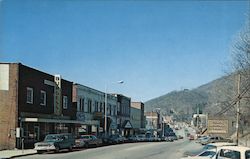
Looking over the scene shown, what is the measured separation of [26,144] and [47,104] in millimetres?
7092

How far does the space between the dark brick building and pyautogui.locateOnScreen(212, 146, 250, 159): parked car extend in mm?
21227

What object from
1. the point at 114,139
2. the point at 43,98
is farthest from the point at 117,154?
the point at 114,139

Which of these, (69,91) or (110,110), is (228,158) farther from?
(110,110)

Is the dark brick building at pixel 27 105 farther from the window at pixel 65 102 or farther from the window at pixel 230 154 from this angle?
the window at pixel 230 154

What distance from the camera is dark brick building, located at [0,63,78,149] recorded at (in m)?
37.7

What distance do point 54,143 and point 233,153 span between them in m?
21.7

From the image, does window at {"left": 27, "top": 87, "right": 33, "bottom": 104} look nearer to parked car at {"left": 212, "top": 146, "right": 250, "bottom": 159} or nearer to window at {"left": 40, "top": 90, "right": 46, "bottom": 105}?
window at {"left": 40, "top": 90, "right": 46, "bottom": 105}

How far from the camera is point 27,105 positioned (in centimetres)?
4031

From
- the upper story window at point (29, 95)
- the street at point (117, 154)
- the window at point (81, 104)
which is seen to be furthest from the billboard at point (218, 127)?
the window at point (81, 104)

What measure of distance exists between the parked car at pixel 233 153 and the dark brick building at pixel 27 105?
21.2 m

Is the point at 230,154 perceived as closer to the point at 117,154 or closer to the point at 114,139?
the point at 117,154

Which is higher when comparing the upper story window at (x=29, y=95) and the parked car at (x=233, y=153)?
the upper story window at (x=29, y=95)

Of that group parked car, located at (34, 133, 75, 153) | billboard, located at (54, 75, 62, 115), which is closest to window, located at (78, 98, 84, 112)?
billboard, located at (54, 75, 62, 115)

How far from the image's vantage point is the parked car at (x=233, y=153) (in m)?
15.5
